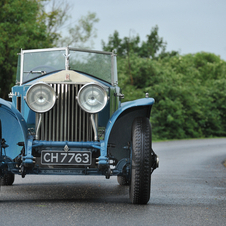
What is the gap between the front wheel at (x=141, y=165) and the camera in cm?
607

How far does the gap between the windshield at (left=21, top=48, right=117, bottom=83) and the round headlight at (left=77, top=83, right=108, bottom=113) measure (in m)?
1.63

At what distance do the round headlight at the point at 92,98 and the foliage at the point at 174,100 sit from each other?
83.9ft

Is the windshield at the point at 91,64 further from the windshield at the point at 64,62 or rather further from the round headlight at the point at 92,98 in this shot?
the round headlight at the point at 92,98

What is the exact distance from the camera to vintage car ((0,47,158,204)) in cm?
616

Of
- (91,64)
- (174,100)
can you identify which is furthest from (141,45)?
(91,64)

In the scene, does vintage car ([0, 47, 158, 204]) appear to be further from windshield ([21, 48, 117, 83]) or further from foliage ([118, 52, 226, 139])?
foliage ([118, 52, 226, 139])

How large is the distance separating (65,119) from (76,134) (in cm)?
27

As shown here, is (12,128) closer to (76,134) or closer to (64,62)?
(76,134)

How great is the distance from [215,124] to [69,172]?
3374cm

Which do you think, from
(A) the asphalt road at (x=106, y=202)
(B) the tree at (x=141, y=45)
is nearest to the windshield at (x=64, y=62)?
(A) the asphalt road at (x=106, y=202)

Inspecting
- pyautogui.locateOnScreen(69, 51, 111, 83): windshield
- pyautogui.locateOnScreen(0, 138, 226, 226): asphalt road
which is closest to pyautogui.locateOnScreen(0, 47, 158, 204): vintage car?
pyautogui.locateOnScreen(0, 138, 226, 226): asphalt road

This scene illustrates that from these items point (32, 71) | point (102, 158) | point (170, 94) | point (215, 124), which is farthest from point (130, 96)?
point (102, 158)

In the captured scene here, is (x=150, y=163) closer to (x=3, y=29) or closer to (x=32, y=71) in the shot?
(x=32, y=71)

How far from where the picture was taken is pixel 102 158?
20.0ft
